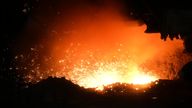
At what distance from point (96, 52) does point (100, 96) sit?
8620 mm

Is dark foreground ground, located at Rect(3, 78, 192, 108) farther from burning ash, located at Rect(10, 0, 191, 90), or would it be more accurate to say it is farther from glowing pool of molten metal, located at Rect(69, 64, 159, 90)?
burning ash, located at Rect(10, 0, 191, 90)

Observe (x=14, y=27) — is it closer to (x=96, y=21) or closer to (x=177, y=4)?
(x=96, y=21)

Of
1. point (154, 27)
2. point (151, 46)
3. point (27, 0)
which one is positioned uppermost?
point (27, 0)

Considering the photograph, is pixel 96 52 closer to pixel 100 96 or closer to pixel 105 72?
pixel 105 72

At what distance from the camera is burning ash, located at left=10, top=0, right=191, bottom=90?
1717 cm

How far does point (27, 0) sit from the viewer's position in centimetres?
1759

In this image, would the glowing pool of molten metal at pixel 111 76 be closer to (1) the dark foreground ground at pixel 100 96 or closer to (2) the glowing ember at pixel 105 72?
(2) the glowing ember at pixel 105 72

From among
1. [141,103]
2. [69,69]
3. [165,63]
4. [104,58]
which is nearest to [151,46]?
[165,63]

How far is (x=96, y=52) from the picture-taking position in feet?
63.2

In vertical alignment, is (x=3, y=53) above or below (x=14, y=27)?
below

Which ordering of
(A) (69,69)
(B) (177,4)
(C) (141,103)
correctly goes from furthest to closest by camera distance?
1. (A) (69,69)
2. (B) (177,4)
3. (C) (141,103)

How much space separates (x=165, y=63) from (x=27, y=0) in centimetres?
754

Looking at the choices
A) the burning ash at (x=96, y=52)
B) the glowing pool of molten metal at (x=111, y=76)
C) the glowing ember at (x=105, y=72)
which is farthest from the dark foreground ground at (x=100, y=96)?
the burning ash at (x=96, y=52)

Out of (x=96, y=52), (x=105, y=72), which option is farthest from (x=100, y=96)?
(x=96, y=52)
